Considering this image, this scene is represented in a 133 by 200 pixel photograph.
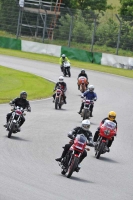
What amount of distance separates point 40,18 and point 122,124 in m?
33.3

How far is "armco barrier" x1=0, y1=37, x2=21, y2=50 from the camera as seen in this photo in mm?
58866

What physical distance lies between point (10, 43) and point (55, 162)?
141 feet

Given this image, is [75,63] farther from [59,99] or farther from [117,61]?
[59,99]

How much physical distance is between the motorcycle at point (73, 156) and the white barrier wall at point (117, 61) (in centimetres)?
3598

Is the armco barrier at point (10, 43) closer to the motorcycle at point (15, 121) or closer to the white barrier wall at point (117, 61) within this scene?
the white barrier wall at point (117, 61)

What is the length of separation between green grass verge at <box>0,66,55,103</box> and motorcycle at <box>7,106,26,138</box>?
881 cm

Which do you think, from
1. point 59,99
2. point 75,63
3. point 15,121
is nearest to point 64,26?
point 75,63

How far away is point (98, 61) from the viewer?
176 feet

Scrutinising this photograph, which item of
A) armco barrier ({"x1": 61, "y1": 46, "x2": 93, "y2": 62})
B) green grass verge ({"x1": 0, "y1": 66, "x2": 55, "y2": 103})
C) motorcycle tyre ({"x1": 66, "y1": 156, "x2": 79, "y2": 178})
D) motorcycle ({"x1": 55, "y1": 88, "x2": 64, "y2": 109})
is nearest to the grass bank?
armco barrier ({"x1": 61, "y1": 46, "x2": 93, "y2": 62})

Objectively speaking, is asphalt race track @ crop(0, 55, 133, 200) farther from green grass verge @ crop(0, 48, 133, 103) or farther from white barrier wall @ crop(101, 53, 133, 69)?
white barrier wall @ crop(101, 53, 133, 69)

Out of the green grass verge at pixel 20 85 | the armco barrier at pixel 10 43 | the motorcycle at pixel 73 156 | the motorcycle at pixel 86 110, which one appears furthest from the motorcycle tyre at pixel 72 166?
the armco barrier at pixel 10 43

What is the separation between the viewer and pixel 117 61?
52.3m

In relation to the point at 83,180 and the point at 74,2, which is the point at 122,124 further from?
the point at 74,2

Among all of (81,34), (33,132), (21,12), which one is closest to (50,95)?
(33,132)
